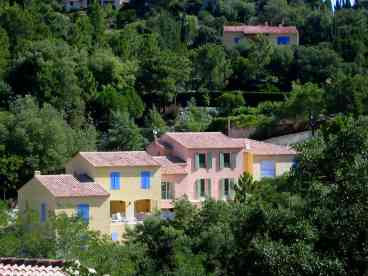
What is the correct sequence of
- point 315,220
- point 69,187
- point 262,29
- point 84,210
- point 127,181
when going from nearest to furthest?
1. point 315,220
2. point 84,210
3. point 69,187
4. point 127,181
5. point 262,29

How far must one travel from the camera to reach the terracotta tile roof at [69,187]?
42219 millimetres

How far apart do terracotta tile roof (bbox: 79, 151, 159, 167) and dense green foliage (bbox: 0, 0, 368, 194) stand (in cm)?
416

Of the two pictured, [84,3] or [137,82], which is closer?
[137,82]

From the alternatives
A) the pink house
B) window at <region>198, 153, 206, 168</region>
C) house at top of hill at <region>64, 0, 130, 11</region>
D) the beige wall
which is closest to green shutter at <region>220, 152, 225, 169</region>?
the pink house

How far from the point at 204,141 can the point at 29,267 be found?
4040 cm

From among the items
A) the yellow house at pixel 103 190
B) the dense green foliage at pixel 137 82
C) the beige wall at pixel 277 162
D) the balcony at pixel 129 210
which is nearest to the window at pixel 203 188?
the beige wall at pixel 277 162

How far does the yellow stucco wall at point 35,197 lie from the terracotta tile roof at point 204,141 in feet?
26.8

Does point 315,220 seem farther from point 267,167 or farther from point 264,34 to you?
point 264,34

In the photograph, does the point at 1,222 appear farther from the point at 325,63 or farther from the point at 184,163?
the point at 325,63

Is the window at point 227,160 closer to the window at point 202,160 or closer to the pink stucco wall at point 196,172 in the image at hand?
the pink stucco wall at point 196,172

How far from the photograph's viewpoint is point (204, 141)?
50719mm

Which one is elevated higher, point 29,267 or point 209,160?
point 29,267

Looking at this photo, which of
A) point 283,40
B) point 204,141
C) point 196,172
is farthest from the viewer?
point 283,40

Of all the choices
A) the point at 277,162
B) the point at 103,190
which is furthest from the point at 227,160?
the point at 103,190
